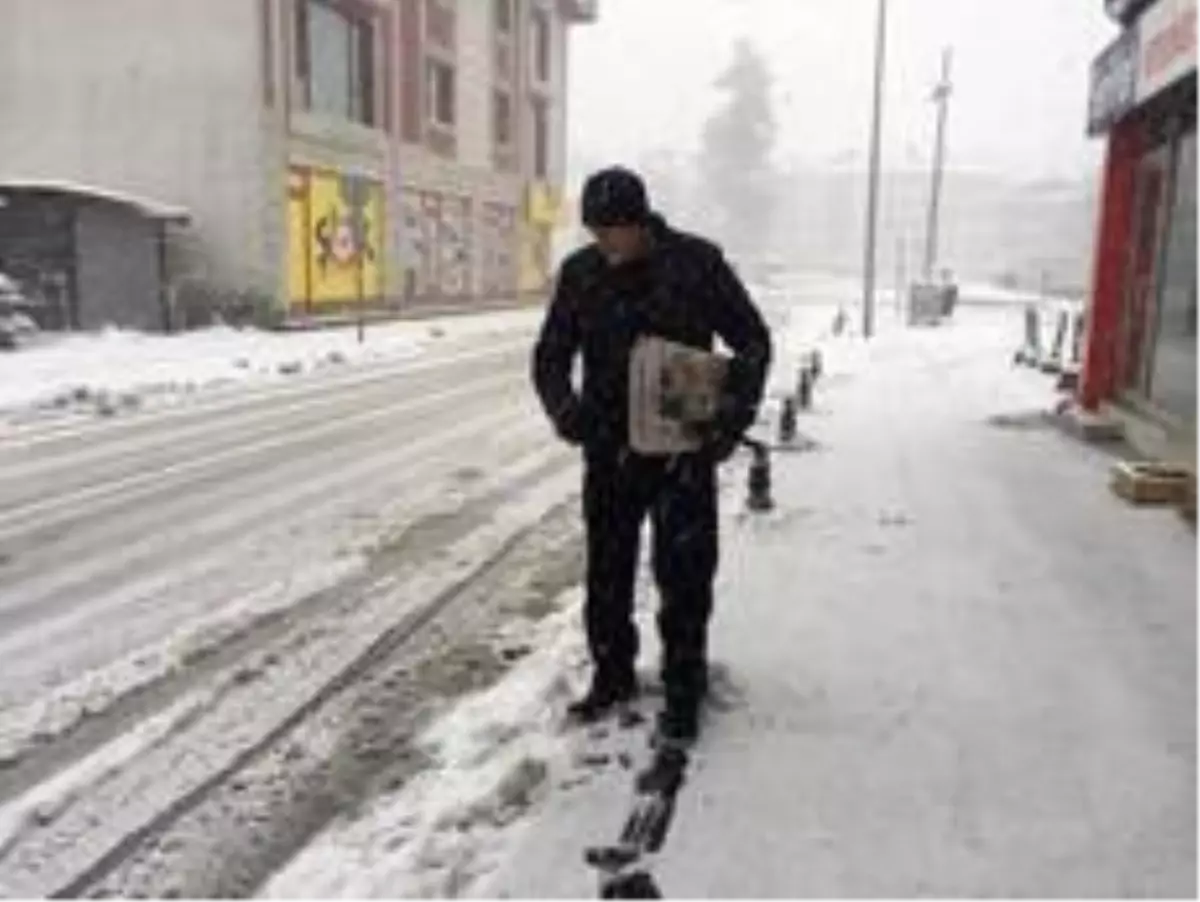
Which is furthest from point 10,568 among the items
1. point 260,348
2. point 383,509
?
point 260,348

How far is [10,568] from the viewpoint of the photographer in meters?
8.60

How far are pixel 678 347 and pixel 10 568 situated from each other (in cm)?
523

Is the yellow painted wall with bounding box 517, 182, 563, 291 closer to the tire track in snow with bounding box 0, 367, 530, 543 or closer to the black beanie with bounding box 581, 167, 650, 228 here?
the tire track in snow with bounding box 0, 367, 530, 543

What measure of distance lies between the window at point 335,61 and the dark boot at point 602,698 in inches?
1200

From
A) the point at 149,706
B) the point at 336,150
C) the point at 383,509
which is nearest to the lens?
the point at 149,706

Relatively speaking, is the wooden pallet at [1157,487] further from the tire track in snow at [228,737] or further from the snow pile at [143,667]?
the snow pile at [143,667]

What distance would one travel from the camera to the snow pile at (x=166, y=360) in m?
18.6

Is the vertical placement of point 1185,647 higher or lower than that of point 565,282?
lower

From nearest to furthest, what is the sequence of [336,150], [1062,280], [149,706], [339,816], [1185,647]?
[339,816]
[149,706]
[1185,647]
[336,150]
[1062,280]

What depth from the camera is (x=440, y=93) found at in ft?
145

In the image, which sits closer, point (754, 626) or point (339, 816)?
point (339, 816)

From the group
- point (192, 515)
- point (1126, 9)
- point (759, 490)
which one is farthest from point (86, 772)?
point (1126, 9)

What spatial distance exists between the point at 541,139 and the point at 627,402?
51.6m

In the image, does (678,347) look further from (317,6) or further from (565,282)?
(317,6)
